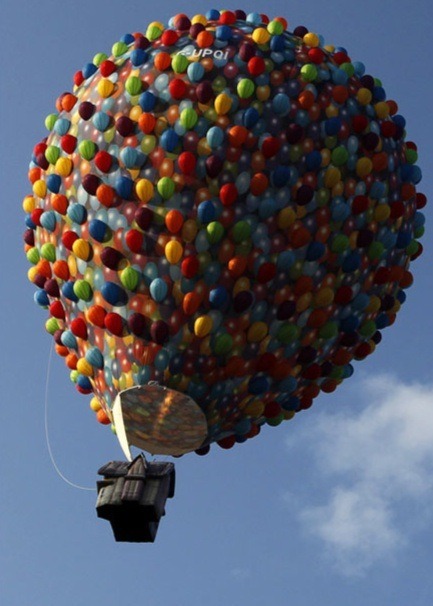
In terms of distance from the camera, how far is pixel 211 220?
20.6 metres

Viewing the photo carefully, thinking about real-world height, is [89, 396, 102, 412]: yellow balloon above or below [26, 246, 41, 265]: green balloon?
below

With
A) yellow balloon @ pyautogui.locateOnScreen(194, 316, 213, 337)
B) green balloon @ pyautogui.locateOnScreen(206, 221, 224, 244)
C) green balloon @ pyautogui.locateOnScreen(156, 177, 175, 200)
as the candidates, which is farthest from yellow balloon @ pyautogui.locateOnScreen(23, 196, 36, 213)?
yellow balloon @ pyautogui.locateOnScreen(194, 316, 213, 337)

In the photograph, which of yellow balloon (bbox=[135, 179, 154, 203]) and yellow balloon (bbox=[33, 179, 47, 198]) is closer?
yellow balloon (bbox=[135, 179, 154, 203])

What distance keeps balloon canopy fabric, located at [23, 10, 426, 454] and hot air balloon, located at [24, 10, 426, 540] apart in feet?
0.07

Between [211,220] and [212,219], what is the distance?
0.6 inches

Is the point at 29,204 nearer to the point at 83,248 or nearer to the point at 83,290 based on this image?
the point at 83,248

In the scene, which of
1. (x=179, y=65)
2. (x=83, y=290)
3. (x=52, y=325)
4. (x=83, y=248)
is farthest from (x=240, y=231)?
(x=52, y=325)

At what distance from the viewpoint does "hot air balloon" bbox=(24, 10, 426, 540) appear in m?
20.8

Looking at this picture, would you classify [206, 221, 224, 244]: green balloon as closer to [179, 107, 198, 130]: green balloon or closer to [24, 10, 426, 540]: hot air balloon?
[24, 10, 426, 540]: hot air balloon

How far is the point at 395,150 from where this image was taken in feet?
74.2

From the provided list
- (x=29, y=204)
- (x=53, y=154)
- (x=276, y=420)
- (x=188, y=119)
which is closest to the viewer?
(x=188, y=119)

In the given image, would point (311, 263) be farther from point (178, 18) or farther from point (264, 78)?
point (178, 18)

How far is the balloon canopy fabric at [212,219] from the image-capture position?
20.8 m

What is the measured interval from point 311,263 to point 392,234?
60.8 inches
